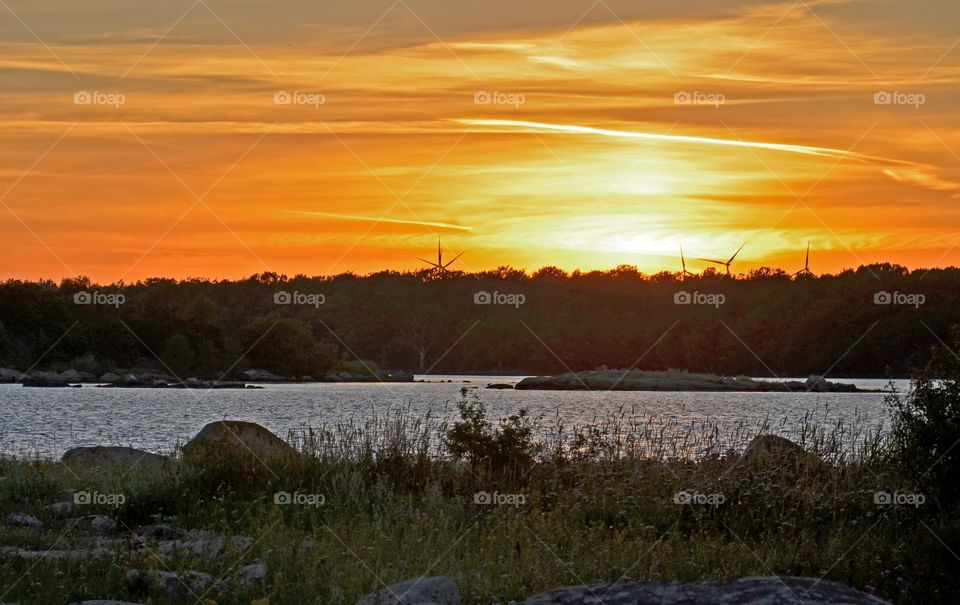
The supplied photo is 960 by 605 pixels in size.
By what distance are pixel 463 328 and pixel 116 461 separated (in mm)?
152440

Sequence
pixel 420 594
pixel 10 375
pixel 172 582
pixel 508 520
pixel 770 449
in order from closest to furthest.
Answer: pixel 420 594 < pixel 172 582 < pixel 508 520 < pixel 770 449 < pixel 10 375

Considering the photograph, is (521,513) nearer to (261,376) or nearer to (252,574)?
(252,574)

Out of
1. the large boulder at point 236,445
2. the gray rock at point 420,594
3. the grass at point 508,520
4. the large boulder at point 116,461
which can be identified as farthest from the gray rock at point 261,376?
the gray rock at point 420,594

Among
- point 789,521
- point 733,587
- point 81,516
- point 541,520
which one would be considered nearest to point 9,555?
point 81,516

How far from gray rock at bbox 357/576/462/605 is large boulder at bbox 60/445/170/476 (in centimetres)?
876

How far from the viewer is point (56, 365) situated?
5856 inches

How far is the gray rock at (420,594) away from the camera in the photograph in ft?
31.7

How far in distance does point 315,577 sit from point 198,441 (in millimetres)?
10374

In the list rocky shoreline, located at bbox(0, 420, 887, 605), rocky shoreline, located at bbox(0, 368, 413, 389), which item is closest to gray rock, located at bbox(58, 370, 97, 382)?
rocky shoreline, located at bbox(0, 368, 413, 389)

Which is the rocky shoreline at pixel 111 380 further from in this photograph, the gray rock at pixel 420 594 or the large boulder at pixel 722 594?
the large boulder at pixel 722 594

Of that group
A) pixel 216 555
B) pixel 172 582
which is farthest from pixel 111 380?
pixel 172 582

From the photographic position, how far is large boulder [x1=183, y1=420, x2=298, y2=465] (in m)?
18.3

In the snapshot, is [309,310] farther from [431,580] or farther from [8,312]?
[431,580]

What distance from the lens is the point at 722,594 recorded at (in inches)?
317
